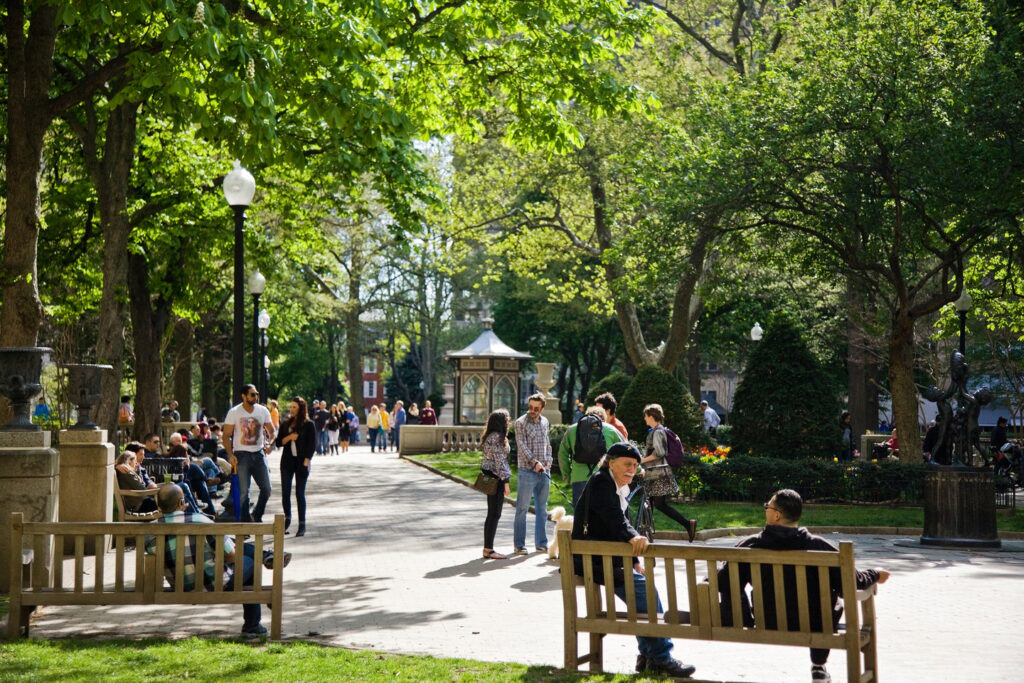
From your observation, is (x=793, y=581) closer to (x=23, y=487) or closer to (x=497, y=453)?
(x=23, y=487)

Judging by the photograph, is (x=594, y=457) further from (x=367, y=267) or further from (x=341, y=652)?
(x=367, y=267)

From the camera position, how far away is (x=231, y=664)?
24.8 ft

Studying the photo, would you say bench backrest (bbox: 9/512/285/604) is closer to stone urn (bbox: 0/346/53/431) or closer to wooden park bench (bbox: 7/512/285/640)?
wooden park bench (bbox: 7/512/285/640)

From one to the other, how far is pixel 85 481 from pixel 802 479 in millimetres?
12314

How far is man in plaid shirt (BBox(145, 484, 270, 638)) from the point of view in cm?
846

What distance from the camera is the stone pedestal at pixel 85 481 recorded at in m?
12.9

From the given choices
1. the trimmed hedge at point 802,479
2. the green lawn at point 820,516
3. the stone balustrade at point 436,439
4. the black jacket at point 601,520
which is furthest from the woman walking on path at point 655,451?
the stone balustrade at point 436,439

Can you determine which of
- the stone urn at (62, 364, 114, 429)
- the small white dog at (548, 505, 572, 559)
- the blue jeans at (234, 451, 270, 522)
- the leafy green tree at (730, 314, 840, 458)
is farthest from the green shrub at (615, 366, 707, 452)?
the stone urn at (62, 364, 114, 429)

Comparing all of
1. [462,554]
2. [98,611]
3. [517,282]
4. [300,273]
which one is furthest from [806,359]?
[517,282]

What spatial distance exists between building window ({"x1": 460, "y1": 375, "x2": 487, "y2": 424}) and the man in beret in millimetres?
33868

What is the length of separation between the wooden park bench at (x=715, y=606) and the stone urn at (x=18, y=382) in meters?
5.80

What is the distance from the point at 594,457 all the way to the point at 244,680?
606cm

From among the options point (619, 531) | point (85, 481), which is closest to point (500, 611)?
point (619, 531)

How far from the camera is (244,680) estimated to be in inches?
278
